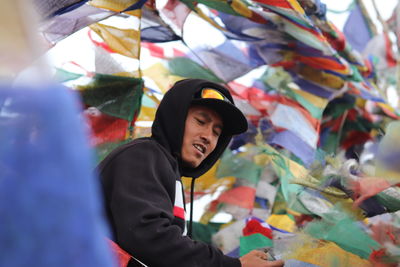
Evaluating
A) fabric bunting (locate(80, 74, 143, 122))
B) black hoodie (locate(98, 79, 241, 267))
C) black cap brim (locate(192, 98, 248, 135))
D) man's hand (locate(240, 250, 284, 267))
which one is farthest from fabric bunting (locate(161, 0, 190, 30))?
man's hand (locate(240, 250, 284, 267))

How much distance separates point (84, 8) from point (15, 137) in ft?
5.81

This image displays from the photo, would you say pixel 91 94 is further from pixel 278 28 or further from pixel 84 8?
pixel 278 28

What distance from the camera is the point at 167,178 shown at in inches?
64.2

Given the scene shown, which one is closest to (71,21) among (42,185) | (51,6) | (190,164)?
(51,6)

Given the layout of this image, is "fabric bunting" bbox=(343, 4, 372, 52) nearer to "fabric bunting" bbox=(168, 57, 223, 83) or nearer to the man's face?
"fabric bunting" bbox=(168, 57, 223, 83)

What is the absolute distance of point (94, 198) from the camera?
0.70 metres

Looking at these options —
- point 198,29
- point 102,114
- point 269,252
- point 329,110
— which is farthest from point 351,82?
point 269,252

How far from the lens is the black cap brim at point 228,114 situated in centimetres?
198

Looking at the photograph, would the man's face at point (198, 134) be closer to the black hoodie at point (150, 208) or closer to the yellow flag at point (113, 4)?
the black hoodie at point (150, 208)

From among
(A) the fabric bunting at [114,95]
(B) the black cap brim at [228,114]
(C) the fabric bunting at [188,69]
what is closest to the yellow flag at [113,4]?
(A) the fabric bunting at [114,95]

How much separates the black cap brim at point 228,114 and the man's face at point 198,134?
22mm

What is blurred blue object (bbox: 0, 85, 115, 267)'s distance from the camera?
671 mm

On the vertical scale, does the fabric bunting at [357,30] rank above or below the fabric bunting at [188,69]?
below

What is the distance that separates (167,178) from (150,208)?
7.4 inches
